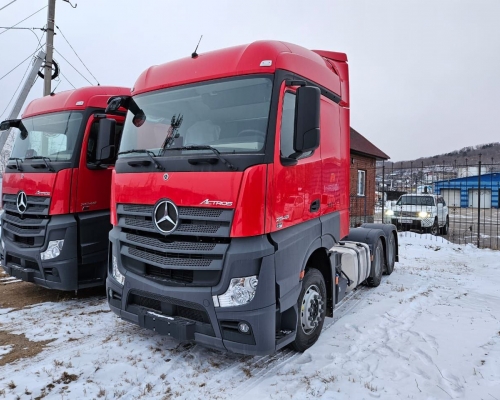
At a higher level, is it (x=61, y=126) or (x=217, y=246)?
(x=61, y=126)

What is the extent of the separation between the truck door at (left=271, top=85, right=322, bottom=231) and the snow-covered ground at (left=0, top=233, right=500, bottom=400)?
4.79 feet

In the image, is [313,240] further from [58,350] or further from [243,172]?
[58,350]

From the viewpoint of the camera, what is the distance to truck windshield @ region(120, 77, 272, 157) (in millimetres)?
3234

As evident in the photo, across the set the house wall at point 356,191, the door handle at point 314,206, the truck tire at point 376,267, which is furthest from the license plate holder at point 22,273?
the house wall at point 356,191

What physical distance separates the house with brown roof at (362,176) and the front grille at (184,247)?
47.2 ft

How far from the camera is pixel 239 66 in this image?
11.2ft

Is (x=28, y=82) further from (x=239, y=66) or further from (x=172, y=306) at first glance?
(x=172, y=306)

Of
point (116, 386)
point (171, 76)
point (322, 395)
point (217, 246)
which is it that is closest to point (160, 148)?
point (171, 76)

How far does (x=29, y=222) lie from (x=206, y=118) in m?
3.50

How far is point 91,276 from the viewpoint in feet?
17.8

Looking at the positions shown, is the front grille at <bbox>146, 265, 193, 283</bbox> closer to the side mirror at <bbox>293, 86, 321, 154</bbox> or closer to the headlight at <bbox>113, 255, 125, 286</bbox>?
the headlight at <bbox>113, 255, 125, 286</bbox>

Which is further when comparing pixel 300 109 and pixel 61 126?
pixel 61 126

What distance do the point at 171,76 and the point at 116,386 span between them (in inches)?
122

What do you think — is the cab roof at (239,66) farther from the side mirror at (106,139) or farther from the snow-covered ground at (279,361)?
the snow-covered ground at (279,361)
